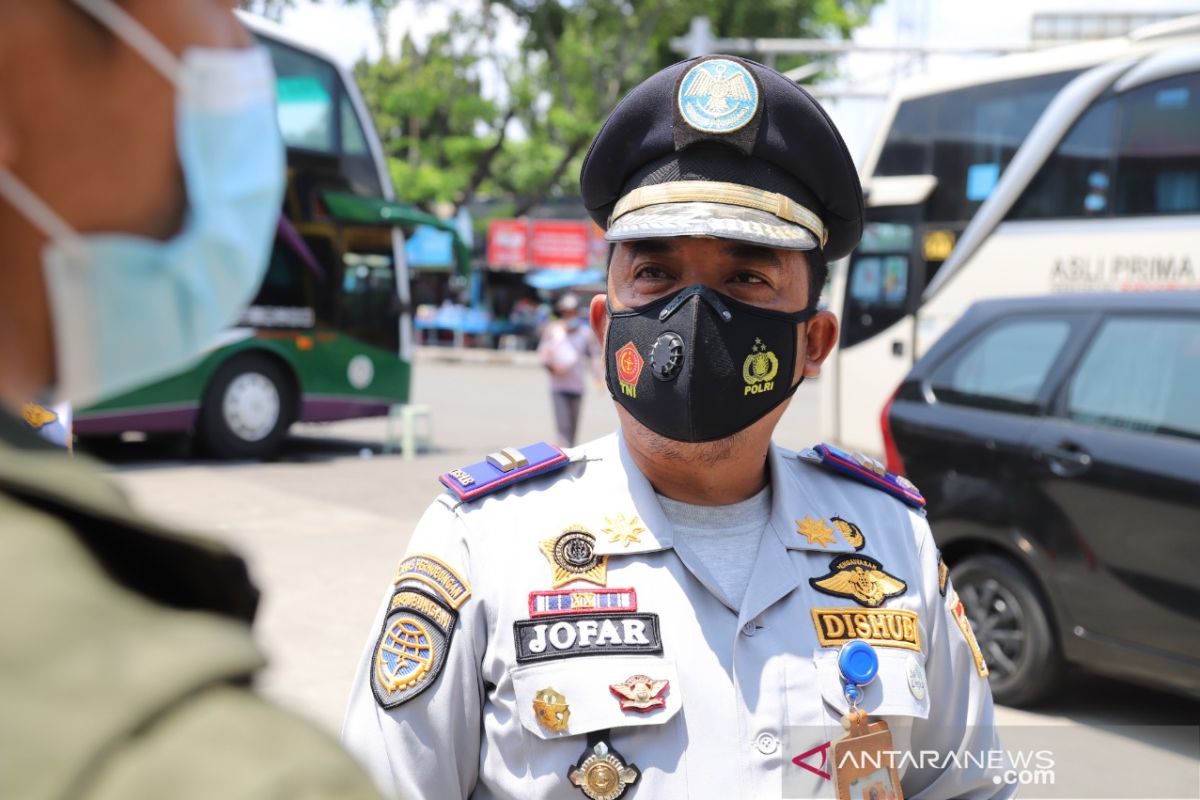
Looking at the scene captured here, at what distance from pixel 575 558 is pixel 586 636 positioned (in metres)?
0.12

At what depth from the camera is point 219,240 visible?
0.75 metres

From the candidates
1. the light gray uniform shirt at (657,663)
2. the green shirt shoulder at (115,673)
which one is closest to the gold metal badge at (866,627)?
the light gray uniform shirt at (657,663)

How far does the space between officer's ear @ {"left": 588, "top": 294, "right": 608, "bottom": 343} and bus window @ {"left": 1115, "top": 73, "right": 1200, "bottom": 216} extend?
27.5 feet

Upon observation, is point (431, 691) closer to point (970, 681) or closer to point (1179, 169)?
point (970, 681)

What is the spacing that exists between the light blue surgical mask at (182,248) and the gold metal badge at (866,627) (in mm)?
1171

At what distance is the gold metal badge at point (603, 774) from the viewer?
5.18ft

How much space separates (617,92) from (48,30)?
1063 inches

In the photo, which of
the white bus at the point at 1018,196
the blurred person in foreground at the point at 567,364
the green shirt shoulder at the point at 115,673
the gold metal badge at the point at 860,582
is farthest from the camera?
the blurred person in foreground at the point at 567,364

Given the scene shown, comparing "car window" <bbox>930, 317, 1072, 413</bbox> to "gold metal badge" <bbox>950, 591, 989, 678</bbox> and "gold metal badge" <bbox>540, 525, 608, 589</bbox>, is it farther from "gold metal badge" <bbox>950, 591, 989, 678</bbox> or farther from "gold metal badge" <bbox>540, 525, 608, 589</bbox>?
"gold metal badge" <bbox>540, 525, 608, 589</bbox>

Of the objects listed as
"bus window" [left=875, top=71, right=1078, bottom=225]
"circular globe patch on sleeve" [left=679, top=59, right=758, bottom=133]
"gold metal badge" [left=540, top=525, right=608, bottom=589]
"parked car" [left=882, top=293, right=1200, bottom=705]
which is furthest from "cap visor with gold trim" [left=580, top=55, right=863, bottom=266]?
"bus window" [left=875, top=71, right=1078, bottom=225]

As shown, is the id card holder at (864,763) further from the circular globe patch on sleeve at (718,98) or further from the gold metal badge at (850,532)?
the circular globe patch on sleeve at (718,98)

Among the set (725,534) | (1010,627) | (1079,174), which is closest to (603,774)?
(725,534)

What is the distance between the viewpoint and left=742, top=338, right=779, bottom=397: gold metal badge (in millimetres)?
1891

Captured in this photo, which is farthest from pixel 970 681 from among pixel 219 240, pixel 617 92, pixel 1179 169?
pixel 617 92
